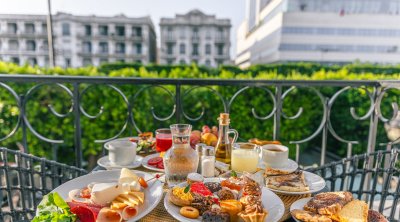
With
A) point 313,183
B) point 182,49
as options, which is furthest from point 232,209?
point 182,49

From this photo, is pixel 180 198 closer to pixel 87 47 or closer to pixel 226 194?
pixel 226 194

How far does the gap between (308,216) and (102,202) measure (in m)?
0.66

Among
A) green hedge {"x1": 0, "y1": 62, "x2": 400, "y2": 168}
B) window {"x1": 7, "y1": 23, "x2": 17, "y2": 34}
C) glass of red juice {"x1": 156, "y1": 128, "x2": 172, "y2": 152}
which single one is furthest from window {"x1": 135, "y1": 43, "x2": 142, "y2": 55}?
glass of red juice {"x1": 156, "y1": 128, "x2": 172, "y2": 152}

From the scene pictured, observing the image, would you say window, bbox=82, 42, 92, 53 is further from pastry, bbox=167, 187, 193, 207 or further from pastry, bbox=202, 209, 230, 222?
pastry, bbox=202, 209, 230, 222

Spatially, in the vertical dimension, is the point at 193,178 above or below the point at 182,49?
below

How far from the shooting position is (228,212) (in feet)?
2.79

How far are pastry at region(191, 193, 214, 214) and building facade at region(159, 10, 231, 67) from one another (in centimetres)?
6067

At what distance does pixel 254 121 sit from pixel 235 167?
12.8 feet

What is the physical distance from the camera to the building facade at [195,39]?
60.4 metres

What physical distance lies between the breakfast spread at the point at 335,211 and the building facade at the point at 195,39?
2389 inches

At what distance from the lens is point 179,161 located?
1181 millimetres

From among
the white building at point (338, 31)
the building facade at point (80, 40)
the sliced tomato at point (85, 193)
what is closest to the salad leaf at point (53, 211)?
the sliced tomato at point (85, 193)

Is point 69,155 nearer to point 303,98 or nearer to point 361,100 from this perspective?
point 303,98

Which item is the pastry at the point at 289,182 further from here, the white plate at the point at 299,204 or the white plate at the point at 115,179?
the white plate at the point at 115,179
